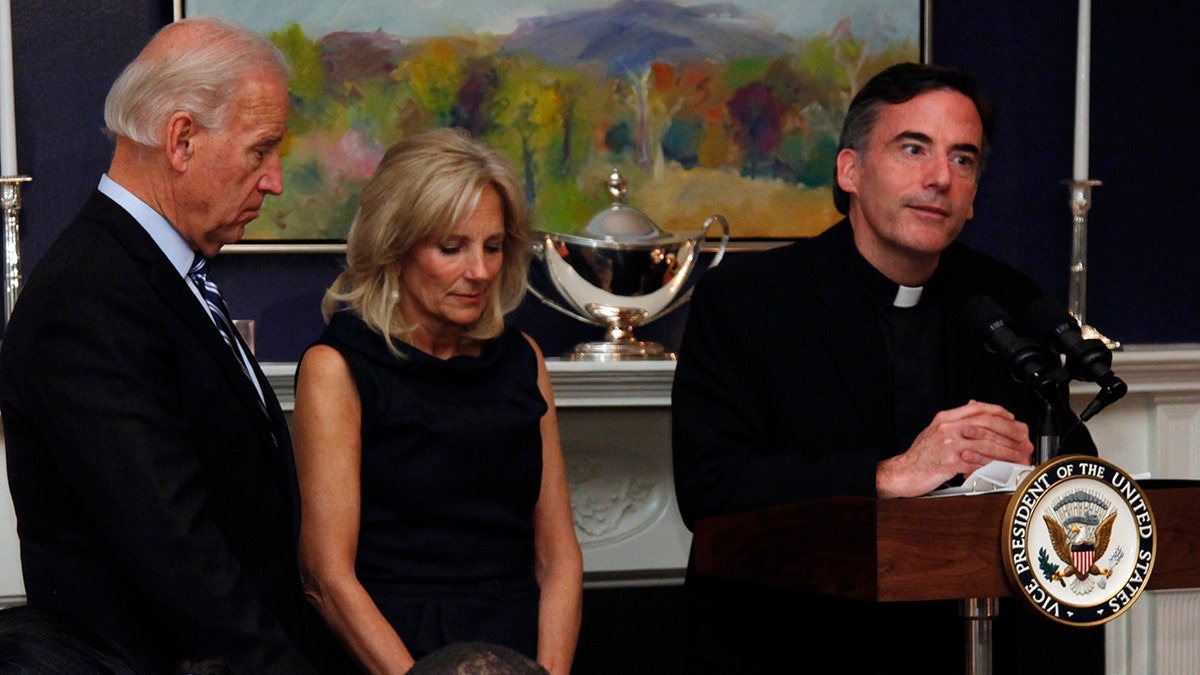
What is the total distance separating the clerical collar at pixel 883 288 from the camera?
243cm

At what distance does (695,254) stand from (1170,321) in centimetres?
133

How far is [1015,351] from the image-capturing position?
1.74 meters

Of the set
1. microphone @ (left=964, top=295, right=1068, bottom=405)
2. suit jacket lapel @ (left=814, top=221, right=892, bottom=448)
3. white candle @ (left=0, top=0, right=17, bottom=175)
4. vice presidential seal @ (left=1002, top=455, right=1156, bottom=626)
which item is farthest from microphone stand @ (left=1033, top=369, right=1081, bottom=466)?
white candle @ (left=0, top=0, right=17, bottom=175)

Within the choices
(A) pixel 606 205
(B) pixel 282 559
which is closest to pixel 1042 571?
(B) pixel 282 559

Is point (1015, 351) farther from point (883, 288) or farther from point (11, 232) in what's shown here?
point (11, 232)

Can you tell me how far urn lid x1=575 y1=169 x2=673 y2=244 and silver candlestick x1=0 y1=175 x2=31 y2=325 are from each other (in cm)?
115

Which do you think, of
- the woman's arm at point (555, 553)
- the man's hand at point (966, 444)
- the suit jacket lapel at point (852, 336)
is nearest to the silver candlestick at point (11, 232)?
the woman's arm at point (555, 553)

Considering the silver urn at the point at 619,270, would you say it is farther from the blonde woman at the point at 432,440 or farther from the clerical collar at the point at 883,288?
the blonde woman at the point at 432,440

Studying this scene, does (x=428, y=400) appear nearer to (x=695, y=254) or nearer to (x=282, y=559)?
(x=282, y=559)

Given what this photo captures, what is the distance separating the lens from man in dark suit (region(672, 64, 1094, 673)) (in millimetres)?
2229

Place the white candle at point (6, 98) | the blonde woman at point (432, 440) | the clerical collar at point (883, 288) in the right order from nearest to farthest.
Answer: the blonde woman at point (432, 440), the clerical collar at point (883, 288), the white candle at point (6, 98)

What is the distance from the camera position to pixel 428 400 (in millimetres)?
2125

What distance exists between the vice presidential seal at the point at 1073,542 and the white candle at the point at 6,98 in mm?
2102

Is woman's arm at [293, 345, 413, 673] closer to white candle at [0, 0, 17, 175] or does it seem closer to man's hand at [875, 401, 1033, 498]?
man's hand at [875, 401, 1033, 498]
